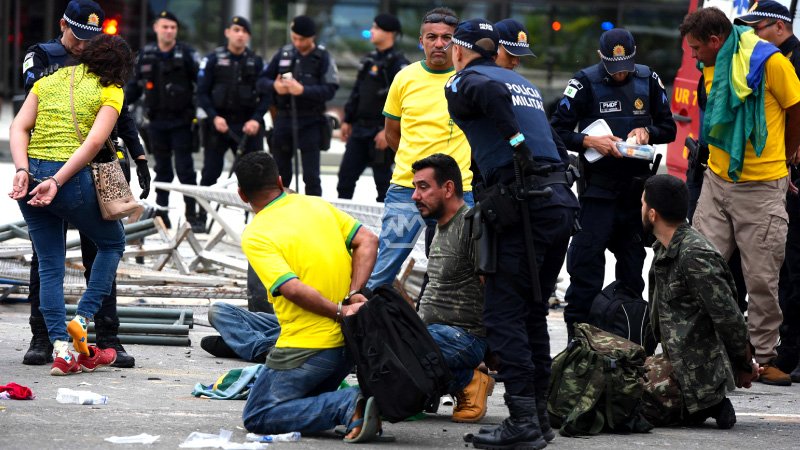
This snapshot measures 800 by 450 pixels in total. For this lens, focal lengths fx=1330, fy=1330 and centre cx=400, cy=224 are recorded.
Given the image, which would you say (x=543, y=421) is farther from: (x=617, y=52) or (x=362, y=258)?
(x=617, y=52)

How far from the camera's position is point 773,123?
7.02 meters

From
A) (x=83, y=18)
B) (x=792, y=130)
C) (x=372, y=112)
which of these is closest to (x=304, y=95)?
(x=372, y=112)

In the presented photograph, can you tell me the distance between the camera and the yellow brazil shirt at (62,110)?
21.0 ft

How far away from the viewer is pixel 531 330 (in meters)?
5.54

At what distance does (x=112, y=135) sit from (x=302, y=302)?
75.9 inches

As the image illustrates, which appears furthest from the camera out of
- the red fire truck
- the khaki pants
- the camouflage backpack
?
the red fire truck

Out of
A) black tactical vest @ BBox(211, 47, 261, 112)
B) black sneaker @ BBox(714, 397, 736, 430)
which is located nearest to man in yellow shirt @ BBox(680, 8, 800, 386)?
black sneaker @ BBox(714, 397, 736, 430)

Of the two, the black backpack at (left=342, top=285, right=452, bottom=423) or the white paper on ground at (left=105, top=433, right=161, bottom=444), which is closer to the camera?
the white paper on ground at (left=105, top=433, right=161, bottom=444)

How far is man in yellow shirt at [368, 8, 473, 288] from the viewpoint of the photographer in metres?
7.16

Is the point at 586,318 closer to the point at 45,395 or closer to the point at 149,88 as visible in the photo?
the point at 45,395

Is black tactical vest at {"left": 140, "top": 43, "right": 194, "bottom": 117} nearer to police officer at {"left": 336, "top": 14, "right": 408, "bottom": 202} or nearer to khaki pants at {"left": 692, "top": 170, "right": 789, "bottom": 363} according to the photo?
police officer at {"left": 336, "top": 14, "right": 408, "bottom": 202}

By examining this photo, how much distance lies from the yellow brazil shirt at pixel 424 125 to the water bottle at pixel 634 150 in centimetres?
82

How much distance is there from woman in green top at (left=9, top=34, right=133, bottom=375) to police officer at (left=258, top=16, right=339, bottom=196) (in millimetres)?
5380

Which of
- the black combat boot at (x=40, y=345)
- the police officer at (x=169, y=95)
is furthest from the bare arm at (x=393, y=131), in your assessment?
the police officer at (x=169, y=95)
